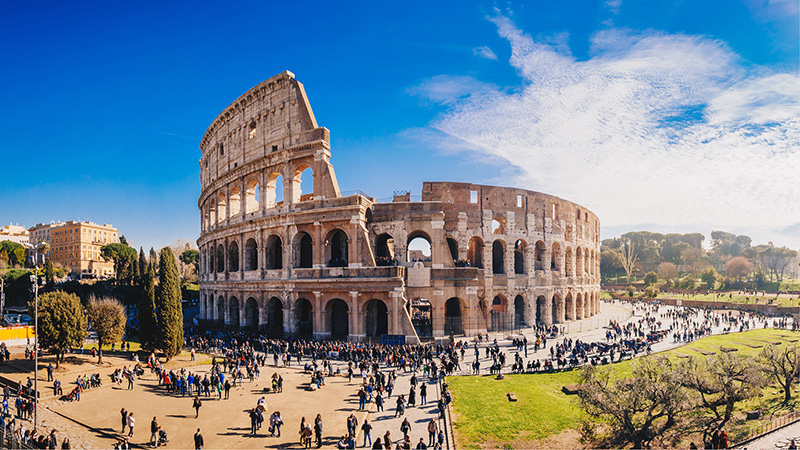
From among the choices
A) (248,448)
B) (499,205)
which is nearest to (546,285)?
(499,205)

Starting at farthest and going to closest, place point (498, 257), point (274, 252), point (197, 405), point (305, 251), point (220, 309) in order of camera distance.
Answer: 1. point (498, 257)
2. point (220, 309)
3. point (274, 252)
4. point (305, 251)
5. point (197, 405)

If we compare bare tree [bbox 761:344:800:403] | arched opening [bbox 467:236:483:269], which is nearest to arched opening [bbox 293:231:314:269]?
arched opening [bbox 467:236:483:269]

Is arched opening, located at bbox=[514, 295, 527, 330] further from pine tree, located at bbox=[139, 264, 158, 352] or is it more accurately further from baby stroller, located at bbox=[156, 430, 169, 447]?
baby stroller, located at bbox=[156, 430, 169, 447]

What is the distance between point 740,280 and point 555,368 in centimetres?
7643

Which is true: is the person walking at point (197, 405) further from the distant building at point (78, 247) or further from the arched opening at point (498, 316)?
the distant building at point (78, 247)

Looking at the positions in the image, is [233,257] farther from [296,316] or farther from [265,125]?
[265,125]

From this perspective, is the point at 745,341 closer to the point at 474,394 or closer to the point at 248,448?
the point at 474,394

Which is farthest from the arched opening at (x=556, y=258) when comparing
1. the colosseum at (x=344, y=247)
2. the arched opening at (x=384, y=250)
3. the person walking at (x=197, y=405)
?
the person walking at (x=197, y=405)

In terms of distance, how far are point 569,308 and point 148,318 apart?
3890 cm

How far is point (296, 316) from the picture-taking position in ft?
104

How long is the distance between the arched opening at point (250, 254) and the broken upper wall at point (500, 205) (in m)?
15.4

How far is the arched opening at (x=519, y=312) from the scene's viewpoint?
128 feet

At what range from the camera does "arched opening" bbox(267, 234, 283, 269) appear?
34.3 meters

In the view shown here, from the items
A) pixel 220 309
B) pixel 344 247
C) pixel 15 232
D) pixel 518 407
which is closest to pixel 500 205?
pixel 344 247
